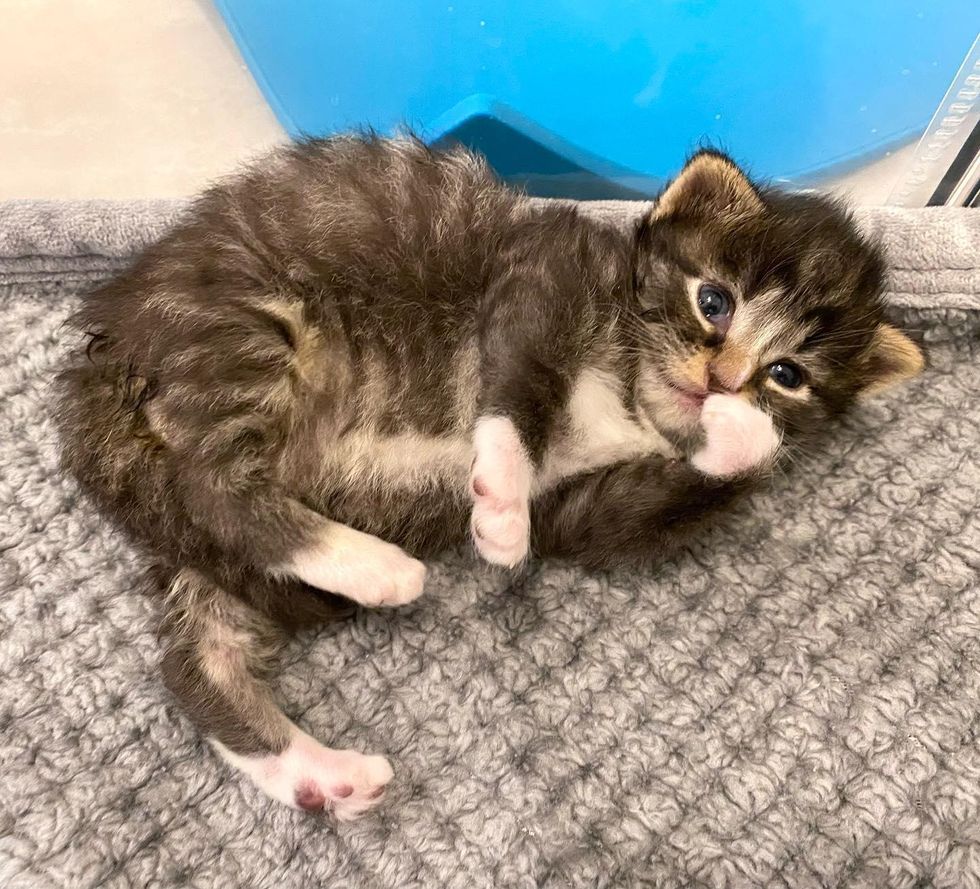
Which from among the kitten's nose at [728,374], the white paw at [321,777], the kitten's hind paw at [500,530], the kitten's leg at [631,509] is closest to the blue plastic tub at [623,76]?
the kitten's nose at [728,374]

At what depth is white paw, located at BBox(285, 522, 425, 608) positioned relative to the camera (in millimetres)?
1229

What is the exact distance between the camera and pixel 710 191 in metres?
1.42

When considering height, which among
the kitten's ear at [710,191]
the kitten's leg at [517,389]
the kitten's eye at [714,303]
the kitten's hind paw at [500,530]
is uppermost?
the kitten's ear at [710,191]

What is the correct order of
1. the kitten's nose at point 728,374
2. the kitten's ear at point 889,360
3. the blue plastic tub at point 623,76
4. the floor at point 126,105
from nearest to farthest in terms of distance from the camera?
the kitten's nose at point 728,374, the kitten's ear at point 889,360, the blue plastic tub at point 623,76, the floor at point 126,105

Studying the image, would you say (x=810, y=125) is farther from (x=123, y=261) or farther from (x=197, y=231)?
(x=123, y=261)

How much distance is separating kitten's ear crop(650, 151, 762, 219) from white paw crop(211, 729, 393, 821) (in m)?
0.98

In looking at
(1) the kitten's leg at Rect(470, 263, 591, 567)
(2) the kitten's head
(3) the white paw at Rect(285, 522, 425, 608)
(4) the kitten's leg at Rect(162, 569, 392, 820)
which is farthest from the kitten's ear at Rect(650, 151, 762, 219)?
(4) the kitten's leg at Rect(162, 569, 392, 820)

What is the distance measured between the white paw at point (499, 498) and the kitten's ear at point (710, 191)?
1.63ft

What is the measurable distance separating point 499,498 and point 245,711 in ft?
1.58

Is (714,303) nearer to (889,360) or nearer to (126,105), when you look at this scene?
(889,360)

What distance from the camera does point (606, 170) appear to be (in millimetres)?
1986

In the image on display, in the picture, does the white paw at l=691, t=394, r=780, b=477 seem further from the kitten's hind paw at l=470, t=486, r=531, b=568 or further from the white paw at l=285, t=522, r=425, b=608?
the white paw at l=285, t=522, r=425, b=608

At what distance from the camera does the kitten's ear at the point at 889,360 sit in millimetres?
1471

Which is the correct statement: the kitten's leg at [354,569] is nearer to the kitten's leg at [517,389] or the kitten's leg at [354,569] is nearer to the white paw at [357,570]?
the white paw at [357,570]
